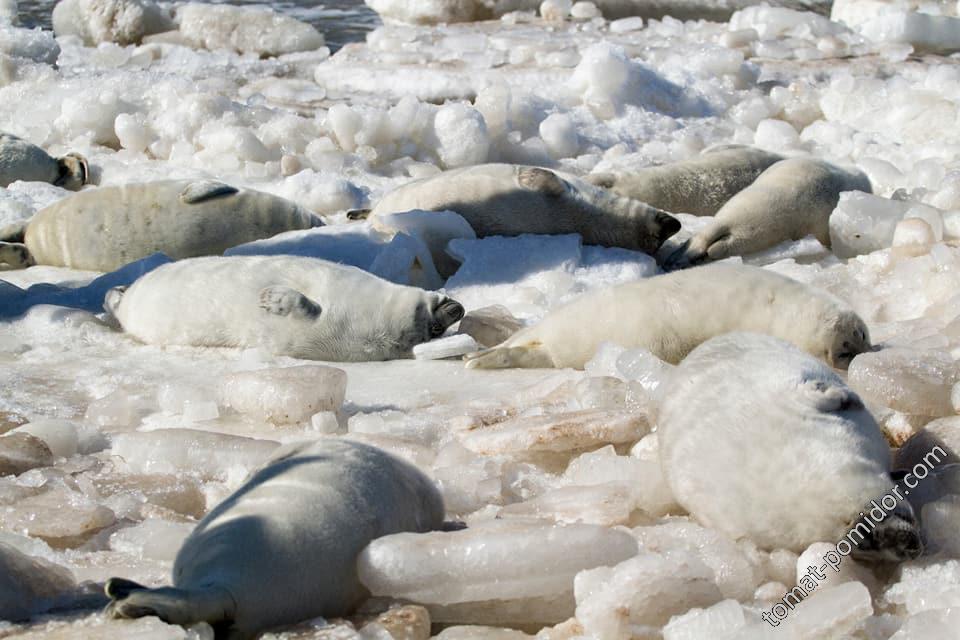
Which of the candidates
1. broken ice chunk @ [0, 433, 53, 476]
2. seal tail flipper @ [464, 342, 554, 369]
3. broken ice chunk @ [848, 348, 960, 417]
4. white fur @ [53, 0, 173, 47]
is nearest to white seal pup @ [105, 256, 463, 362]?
seal tail flipper @ [464, 342, 554, 369]

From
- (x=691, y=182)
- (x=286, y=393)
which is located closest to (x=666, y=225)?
(x=691, y=182)

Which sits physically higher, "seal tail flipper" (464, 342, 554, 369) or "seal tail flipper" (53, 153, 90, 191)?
"seal tail flipper" (464, 342, 554, 369)

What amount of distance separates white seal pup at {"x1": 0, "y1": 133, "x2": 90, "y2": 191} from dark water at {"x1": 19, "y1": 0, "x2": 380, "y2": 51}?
4.31 m

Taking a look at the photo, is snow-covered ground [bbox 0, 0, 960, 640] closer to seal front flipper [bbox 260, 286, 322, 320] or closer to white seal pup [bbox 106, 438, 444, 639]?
white seal pup [bbox 106, 438, 444, 639]

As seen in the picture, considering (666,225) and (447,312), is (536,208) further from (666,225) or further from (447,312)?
(447,312)

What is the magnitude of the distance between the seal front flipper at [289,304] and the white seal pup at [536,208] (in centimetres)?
122

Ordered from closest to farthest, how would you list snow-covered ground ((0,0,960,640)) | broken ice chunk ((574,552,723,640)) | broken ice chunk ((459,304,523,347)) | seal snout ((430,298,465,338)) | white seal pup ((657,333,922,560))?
broken ice chunk ((574,552,723,640)), snow-covered ground ((0,0,960,640)), white seal pup ((657,333,922,560)), seal snout ((430,298,465,338)), broken ice chunk ((459,304,523,347))

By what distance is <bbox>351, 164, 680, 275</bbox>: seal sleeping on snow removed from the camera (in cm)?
520

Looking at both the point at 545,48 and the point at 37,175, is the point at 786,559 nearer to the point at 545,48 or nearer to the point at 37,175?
the point at 37,175

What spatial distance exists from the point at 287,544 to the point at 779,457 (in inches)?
35.8

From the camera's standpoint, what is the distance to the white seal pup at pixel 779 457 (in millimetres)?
2322

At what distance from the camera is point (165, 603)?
1870 millimetres

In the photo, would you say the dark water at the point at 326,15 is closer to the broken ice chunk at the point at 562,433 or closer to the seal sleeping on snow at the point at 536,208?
the seal sleeping on snow at the point at 536,208

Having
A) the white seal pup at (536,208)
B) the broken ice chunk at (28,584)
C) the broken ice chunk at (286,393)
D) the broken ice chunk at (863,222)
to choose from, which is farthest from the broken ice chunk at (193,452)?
the broken ice chunk at (863,222)
